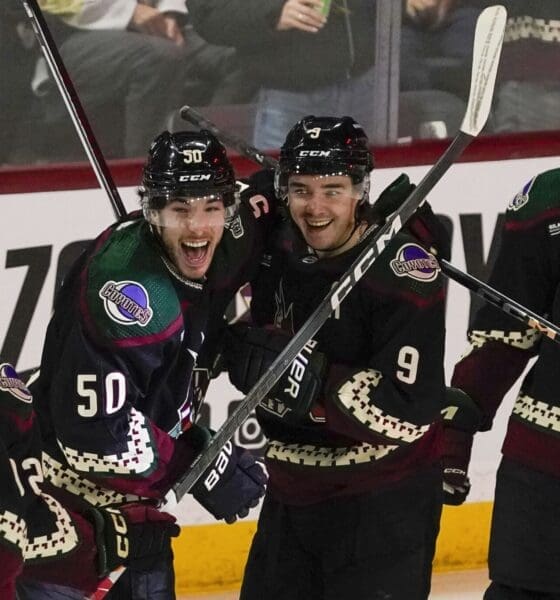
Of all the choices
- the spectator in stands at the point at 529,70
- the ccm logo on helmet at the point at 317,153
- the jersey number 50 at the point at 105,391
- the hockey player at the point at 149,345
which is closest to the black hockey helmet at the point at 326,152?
the ccm logo on helmet at the point at 317,153

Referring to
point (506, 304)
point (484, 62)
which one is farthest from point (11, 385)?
point (484, 62)

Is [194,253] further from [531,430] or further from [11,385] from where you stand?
[531,430]

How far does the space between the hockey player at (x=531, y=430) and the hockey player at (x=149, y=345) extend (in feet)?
1.54

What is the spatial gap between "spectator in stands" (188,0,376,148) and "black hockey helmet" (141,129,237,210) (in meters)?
1.28

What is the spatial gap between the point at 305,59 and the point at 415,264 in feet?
4.51

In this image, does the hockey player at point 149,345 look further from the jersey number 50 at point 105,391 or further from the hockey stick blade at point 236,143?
the hockey stick blade at point 236,143

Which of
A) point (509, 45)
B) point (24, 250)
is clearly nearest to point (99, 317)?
point (24, 250)

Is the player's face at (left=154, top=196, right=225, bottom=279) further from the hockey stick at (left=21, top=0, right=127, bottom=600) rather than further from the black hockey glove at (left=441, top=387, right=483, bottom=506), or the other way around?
the black hockey glove at (left=441, top=387, right=483, bottom=506)

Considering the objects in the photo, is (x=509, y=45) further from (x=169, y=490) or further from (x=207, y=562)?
(x=169, y=490)

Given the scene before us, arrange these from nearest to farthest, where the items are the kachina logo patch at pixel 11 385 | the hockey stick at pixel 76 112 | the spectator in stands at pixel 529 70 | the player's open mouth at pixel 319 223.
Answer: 1. the kachina logo patch at pixel 11 385
2. the player's open mouth at pixel 319 223
3. the hockey stick at pixel 76 112
4. the spectator in stands at pixel 529 70

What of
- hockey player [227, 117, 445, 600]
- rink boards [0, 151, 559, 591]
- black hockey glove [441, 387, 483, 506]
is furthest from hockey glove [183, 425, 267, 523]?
rink boards [0, 151, 559, 591]

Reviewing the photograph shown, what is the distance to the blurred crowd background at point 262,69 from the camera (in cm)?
390

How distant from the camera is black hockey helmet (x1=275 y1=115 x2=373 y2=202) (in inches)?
111

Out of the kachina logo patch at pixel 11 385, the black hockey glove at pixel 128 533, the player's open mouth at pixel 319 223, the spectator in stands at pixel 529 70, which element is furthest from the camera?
the spectator in stands at pixel 529 70
